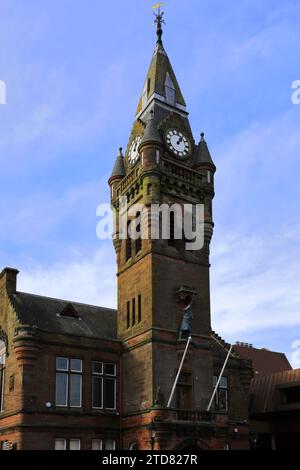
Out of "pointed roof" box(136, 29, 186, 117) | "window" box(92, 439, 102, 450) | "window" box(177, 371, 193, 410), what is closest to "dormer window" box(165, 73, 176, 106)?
"pointed roof" box(136, 29, 186, 117)

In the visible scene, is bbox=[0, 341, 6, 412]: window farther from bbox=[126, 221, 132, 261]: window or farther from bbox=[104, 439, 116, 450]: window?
bbox=[126, 221, 132, 261]: window

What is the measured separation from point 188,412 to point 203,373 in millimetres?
3517

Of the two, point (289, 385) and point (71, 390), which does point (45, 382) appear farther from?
point (289, 385)

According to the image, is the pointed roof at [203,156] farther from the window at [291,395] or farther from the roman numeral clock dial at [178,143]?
the window at [291,395]

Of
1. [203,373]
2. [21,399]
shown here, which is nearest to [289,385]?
[203,373]

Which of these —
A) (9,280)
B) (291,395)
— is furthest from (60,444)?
(291,395)

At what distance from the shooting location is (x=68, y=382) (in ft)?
132

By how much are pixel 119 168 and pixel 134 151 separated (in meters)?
2.37

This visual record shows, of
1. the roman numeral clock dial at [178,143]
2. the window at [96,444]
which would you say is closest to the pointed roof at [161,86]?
the roman numeral clock dial at [178,143]

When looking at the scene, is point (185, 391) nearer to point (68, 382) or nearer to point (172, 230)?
point (68, 382)

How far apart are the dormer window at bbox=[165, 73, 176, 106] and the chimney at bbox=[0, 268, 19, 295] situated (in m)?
17.6

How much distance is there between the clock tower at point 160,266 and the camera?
4022 cm

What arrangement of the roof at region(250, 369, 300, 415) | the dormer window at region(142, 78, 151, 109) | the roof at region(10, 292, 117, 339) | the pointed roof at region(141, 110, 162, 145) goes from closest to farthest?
the roof at region(10, 292, 117, 339) < the pointed roof at region(141, 110, 162, 145) < the roof at region(250, 369, 300, 415) < the dormer window at region(142, 78, 151, 109)

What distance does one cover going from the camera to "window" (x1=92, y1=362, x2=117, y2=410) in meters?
41.3
